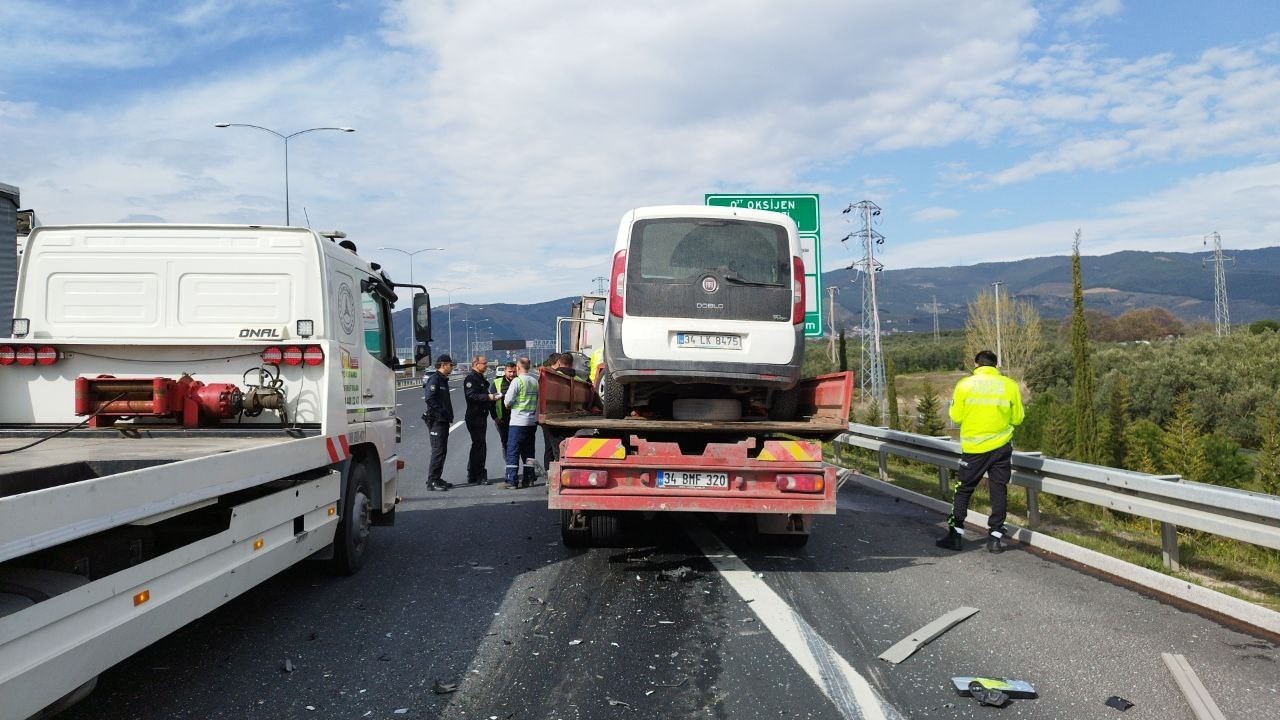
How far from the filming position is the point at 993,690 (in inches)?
161

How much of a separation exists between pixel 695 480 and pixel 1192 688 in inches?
128

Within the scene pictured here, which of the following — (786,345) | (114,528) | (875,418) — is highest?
(786,345)

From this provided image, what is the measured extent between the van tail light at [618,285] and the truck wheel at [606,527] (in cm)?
161

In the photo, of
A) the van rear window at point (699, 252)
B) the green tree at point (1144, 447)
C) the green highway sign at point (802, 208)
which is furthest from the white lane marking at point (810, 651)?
the green tree at point (1144, 447)

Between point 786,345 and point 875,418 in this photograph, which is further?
point 875,418

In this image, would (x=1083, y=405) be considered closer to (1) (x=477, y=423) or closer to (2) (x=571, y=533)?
(1) (x=477, y=423)

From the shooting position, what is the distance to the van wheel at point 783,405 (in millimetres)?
8000

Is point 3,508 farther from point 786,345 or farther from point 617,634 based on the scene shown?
point 786,345

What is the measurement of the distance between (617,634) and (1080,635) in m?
2.58

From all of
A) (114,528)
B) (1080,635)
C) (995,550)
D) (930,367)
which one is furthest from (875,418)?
(930,367)

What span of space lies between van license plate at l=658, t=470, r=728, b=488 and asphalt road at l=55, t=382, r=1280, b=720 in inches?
26.1

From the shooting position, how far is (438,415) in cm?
1219

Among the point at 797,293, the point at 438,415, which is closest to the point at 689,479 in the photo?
the point at 797,293

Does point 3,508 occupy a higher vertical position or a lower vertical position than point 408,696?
higher
